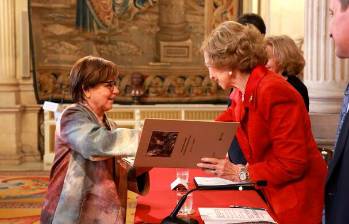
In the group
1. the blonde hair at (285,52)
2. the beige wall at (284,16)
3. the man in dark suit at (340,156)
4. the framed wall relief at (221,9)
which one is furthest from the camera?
the framed wall relief at (221,9)

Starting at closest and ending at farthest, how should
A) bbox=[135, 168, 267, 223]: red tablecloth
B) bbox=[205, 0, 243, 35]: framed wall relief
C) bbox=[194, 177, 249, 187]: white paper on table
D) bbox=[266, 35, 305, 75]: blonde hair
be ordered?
→ bbox=[135, 168, 267, 223]: red tablecloth, bbox=[194, 177, 249, 187]: white paper on table, bbox=[266, 35, 305, 75]: blonde hair, bbox=[205, 0, 243, 35]: framed wall relief

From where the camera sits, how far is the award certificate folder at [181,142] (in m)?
2.74

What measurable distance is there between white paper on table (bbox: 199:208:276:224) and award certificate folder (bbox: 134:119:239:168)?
25cm

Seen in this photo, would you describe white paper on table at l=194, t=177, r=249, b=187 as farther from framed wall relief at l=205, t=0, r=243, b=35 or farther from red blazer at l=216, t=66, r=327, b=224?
framed wall relief at l=205, t=0, r=243, b=35

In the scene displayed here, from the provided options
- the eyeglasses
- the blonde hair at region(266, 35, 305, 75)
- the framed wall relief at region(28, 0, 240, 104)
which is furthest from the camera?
the framed wall relief at region(28, 0, 240, 104)

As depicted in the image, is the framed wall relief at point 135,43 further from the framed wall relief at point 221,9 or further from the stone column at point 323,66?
the stone column at point 323,66

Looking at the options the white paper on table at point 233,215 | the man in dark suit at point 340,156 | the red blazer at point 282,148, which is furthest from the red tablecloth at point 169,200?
the man in dark suit at point 340,156

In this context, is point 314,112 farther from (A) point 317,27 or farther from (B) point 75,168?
(B) point 75,168

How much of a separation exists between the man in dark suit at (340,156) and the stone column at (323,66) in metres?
4.58

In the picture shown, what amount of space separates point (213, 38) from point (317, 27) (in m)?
3.73

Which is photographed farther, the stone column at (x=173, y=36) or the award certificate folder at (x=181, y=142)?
the stone column at (x=173, y=36)

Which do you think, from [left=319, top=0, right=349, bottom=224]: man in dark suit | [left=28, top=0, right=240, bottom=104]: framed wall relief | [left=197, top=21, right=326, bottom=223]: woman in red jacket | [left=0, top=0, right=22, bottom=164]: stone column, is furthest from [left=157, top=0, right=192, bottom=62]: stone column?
[left=319, top=0, right=349, bottom=224]: man in dark suit

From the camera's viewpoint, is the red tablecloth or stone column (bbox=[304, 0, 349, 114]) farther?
stone column (bbox=[304, 0, 349, 114])

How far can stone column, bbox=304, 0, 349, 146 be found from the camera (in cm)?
645
